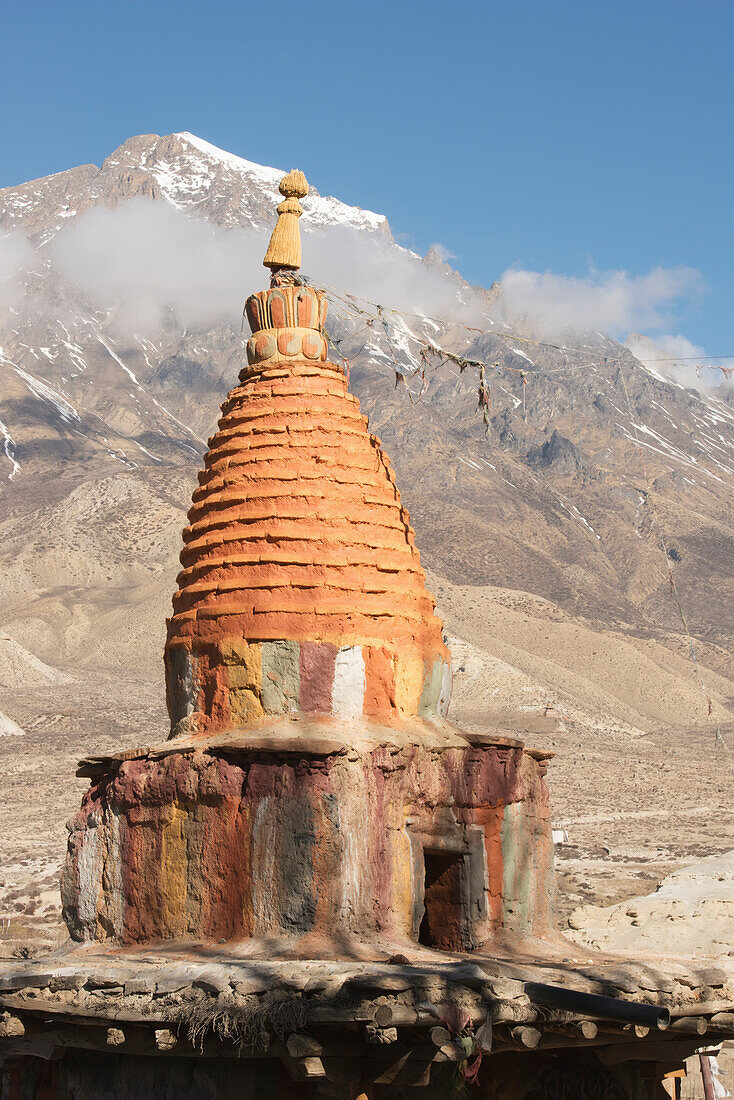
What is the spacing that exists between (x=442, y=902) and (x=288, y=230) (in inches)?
246

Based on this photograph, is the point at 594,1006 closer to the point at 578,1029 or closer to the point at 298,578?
the point at 578,1029

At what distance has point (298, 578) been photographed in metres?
9.88

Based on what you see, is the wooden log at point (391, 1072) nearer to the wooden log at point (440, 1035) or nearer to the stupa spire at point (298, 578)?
the wooden log at point (440, 1035)

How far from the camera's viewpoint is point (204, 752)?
29.3 feet

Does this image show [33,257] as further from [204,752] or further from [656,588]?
[204,752]

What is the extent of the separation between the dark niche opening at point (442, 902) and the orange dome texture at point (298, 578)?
1240 mm

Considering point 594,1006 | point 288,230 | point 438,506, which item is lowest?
point 594,1006

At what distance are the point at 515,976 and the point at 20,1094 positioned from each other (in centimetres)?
348

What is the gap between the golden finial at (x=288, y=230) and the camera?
1171 cm

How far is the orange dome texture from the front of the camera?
977cm

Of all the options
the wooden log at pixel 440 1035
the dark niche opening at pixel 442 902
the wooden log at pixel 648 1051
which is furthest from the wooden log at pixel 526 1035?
the dark niche opening at pixel 442 902

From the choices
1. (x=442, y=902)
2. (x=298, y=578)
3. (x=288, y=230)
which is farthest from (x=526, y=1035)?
(x=288, y=230)

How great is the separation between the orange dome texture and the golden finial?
3.79ft

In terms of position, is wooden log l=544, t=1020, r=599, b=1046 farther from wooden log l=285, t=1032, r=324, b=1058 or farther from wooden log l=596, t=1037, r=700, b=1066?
wooden log l=285, t=1032, r=324, b=1058
